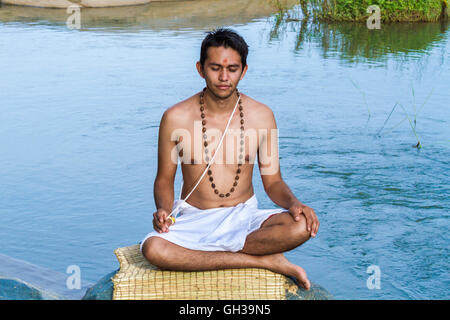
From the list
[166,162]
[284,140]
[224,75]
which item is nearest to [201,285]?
[166,162]

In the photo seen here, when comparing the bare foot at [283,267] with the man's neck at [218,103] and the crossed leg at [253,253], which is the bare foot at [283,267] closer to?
the crossed leg at [253,253]

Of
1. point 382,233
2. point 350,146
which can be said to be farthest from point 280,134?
point 382,233

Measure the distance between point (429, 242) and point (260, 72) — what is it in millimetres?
4714

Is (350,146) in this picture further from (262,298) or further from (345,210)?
(262,298)

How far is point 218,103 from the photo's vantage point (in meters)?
3.05

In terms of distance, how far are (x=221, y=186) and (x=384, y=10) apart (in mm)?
9232

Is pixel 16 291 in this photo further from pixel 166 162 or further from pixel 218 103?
pixel 218 103

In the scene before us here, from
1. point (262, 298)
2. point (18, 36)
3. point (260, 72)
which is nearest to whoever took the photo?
point (262, 298)

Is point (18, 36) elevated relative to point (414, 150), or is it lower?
elevated

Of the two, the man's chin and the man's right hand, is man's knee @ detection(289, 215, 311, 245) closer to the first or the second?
the man's right hand

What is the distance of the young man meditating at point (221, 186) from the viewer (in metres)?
2.76

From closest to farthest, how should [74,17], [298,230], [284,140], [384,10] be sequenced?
[298,230] < [284,140] < [384,10] < [74,17]
